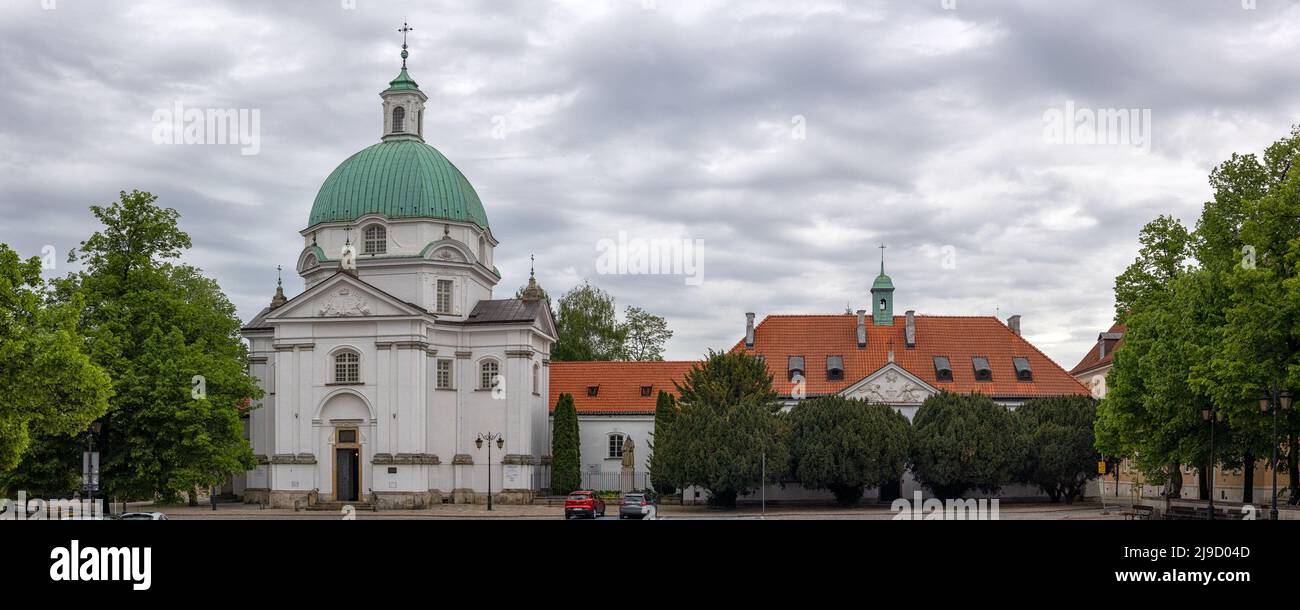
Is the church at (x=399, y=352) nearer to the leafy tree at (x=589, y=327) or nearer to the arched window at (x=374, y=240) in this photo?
the arched window at (x=374, y=240)

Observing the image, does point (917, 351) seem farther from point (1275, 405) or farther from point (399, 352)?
point (1275, 405)

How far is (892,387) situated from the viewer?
6275 cm

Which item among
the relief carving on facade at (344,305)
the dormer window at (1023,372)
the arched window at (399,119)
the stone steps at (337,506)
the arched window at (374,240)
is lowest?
the stone steps at (337,506)

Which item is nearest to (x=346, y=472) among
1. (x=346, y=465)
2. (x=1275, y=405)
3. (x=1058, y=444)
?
(x=346, y=465)

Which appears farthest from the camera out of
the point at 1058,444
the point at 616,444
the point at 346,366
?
the point at 616,444

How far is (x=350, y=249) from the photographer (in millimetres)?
58500

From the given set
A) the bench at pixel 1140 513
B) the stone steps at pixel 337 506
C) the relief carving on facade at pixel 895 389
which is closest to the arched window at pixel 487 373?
the stone steps at pixel 337 506

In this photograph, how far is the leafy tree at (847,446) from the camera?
5169cm

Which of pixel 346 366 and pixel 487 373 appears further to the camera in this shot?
pixel 487 373

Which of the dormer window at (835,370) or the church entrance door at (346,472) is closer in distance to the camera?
the church entrance door at (346,472)

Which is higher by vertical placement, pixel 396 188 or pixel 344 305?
pixel 396 188

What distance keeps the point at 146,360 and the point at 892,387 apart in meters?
36.6

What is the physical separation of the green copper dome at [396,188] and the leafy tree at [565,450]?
34.6 ft
